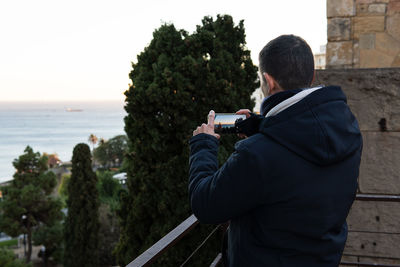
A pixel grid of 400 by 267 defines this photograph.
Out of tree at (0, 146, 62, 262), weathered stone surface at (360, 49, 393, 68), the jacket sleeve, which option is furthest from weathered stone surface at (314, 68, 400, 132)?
tree at (0, 146, 62, 262)

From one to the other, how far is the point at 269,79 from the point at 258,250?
49 centimetres

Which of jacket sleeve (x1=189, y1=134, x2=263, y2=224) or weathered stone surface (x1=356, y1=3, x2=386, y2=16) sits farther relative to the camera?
weathered stone surface (x1=356, y1=3, x2=386, y2=16)

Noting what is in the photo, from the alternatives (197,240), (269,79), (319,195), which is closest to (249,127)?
(269,79)

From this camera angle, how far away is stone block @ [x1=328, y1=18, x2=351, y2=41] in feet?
12.6

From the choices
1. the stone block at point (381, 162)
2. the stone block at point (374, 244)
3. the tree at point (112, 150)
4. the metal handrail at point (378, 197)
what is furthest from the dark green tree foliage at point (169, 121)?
the tree at point (112, 150)

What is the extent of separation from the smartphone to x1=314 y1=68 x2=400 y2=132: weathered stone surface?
1566 mm

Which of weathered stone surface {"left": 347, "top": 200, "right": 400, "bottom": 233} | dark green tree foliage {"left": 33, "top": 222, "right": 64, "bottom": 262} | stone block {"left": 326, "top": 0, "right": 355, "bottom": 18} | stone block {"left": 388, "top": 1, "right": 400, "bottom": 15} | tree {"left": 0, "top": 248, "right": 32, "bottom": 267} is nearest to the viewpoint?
weathered stone surface {"left": 347, "top": 200, "right": 400, "bottom": 233}

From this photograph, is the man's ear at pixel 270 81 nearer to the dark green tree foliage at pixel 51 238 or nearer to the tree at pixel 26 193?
the tree at pixel 26 193

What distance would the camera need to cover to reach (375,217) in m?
2.88

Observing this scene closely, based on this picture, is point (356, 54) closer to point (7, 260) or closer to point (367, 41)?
point (367, 41)

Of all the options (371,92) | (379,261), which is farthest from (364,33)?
(379,261)

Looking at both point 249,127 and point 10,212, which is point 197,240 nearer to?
point 249,127

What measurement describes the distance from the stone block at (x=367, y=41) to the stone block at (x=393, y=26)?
5.8 inches

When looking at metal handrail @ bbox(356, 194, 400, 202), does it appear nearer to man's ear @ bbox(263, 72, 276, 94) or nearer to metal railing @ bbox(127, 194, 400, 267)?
metal railing @ bbox(127, 194, 400, 267)
